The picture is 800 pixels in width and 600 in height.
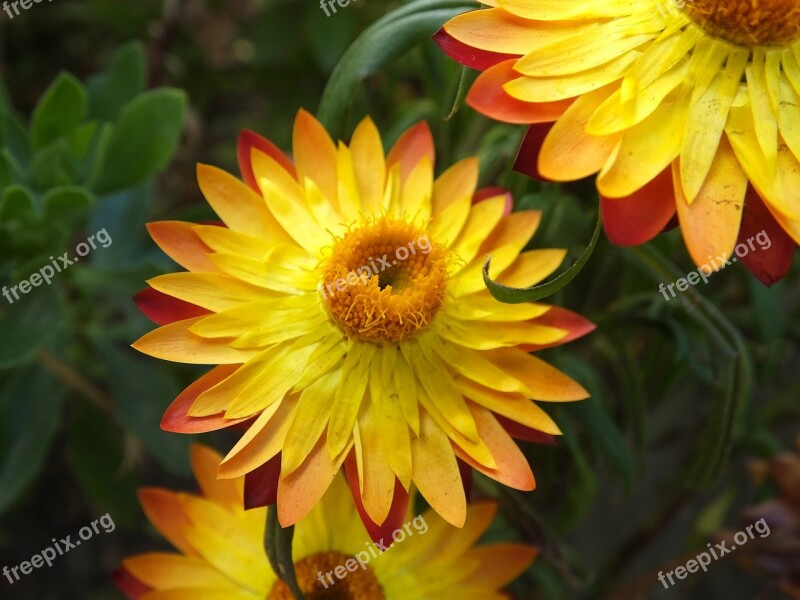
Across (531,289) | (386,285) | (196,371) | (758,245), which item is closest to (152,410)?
(196,371)

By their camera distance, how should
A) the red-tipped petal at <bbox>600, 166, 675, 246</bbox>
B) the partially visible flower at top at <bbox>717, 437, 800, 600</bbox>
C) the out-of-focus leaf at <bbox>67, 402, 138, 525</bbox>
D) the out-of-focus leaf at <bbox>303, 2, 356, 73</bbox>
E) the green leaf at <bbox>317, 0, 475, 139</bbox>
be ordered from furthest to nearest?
the out-of-focus leaf at <bbox>303, 2, 356, 73</bbox> → the out-of-focus leaf at <bbox>67, 402, 138, 525</bbox> → the partially visible flower at top at <bbox>717, 437, 800, 600</bbox> → the green leaf at <bbox>317, 0, 475, 139</bbox> → the red-tipped petal at <bbox>600, 166, 675, 246</bbox>

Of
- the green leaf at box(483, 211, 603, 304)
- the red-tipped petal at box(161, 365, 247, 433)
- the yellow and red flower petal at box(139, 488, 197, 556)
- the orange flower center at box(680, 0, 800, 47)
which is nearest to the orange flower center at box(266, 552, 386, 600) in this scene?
the yellow and red flower petal at box(139, 488, 197, 556)

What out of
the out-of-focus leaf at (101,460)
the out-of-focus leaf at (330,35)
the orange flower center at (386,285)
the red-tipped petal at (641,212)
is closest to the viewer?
the red-tipped petal at (641,212)

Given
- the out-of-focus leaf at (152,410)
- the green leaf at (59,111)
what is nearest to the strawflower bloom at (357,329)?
the green leaf at (59,111)

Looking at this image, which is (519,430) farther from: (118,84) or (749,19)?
(118,84)

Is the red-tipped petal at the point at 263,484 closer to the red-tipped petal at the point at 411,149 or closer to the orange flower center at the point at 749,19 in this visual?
the red-tipped petal at the point at 411,149

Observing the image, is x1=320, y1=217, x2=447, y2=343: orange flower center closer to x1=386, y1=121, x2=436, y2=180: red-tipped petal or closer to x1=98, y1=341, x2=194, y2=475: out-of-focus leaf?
x1=386, y1=121, x2=436, y2=180: red-tipped petal
